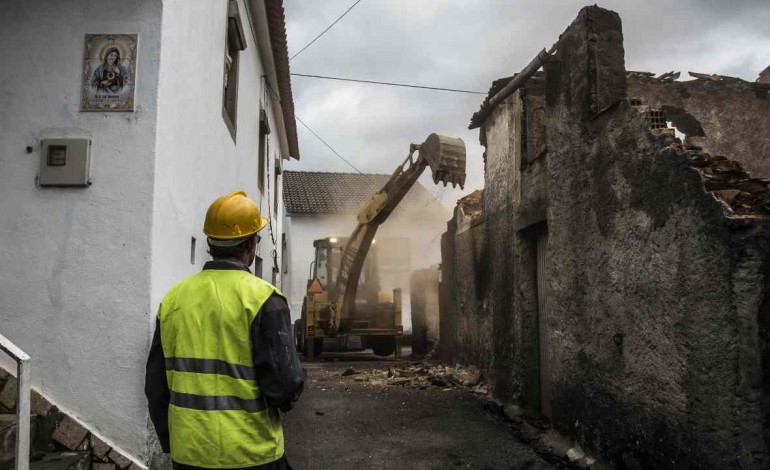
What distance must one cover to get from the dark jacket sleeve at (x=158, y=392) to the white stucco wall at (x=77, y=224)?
1.44m

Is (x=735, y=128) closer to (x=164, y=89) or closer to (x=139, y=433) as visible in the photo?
(x=164, y=89)

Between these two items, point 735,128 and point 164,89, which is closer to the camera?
point 164,89

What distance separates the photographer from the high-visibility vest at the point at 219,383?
2.26 m

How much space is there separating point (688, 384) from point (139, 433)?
11.8ft

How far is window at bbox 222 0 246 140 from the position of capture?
6972 millimetres

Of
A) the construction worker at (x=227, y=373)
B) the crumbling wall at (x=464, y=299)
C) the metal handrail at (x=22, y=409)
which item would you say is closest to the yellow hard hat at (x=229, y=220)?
the construction worker at (x=227, y=373)

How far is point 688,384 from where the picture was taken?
3963 mm

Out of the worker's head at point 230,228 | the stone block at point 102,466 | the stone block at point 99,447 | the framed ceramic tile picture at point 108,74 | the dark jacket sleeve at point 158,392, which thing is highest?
the framed ceramic tile picture at point 108,74

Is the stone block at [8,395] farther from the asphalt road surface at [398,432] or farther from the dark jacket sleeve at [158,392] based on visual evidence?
the asphalt road surface at [398,432]

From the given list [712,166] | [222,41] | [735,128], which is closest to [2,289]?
[222,41]

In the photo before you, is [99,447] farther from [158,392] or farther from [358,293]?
[358,293]

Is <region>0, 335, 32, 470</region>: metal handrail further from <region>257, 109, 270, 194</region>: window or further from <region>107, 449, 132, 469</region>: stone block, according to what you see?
<region>257, 109, 270, 194</region>: window

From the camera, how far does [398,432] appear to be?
6.79 metres

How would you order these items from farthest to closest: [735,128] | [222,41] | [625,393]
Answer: [735,128], [222,41], [625,393]
